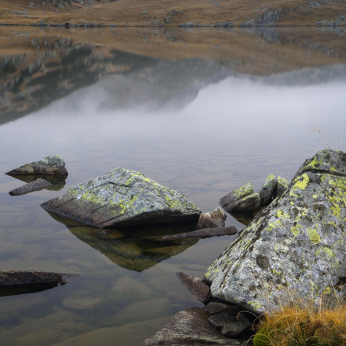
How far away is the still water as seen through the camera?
7238mm

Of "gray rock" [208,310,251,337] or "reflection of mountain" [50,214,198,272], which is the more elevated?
"gray rock" [208,310,251,337]

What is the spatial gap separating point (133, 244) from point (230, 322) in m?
3.93

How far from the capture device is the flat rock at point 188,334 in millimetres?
5934

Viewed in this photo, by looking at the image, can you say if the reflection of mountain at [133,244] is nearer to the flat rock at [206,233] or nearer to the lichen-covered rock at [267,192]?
the flat rock at [206,233]

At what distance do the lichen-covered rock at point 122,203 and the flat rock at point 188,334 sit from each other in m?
4.19

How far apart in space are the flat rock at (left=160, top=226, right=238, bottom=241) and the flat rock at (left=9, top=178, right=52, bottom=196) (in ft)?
18.0

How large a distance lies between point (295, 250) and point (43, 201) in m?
8.26

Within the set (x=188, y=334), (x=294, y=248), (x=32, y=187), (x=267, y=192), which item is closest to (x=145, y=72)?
(x=32, y=187)

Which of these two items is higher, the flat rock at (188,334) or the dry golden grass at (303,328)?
the dry golden grass at (303,328)

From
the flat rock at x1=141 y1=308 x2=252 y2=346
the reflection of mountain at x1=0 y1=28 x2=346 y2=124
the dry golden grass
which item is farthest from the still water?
the dry golden grass

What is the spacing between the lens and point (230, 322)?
21.2 feet

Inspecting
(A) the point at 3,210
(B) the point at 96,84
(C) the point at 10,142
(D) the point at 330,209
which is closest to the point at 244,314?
(D) the point at 330,209

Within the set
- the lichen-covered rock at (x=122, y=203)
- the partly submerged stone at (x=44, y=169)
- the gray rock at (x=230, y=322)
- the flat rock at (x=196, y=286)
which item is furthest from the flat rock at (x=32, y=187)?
the gray rock at (x=230, y=322)

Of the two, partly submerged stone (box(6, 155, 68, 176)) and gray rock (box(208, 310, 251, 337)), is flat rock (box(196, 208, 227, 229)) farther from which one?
partly submerged stone (box(6, 155, 68, 176))
